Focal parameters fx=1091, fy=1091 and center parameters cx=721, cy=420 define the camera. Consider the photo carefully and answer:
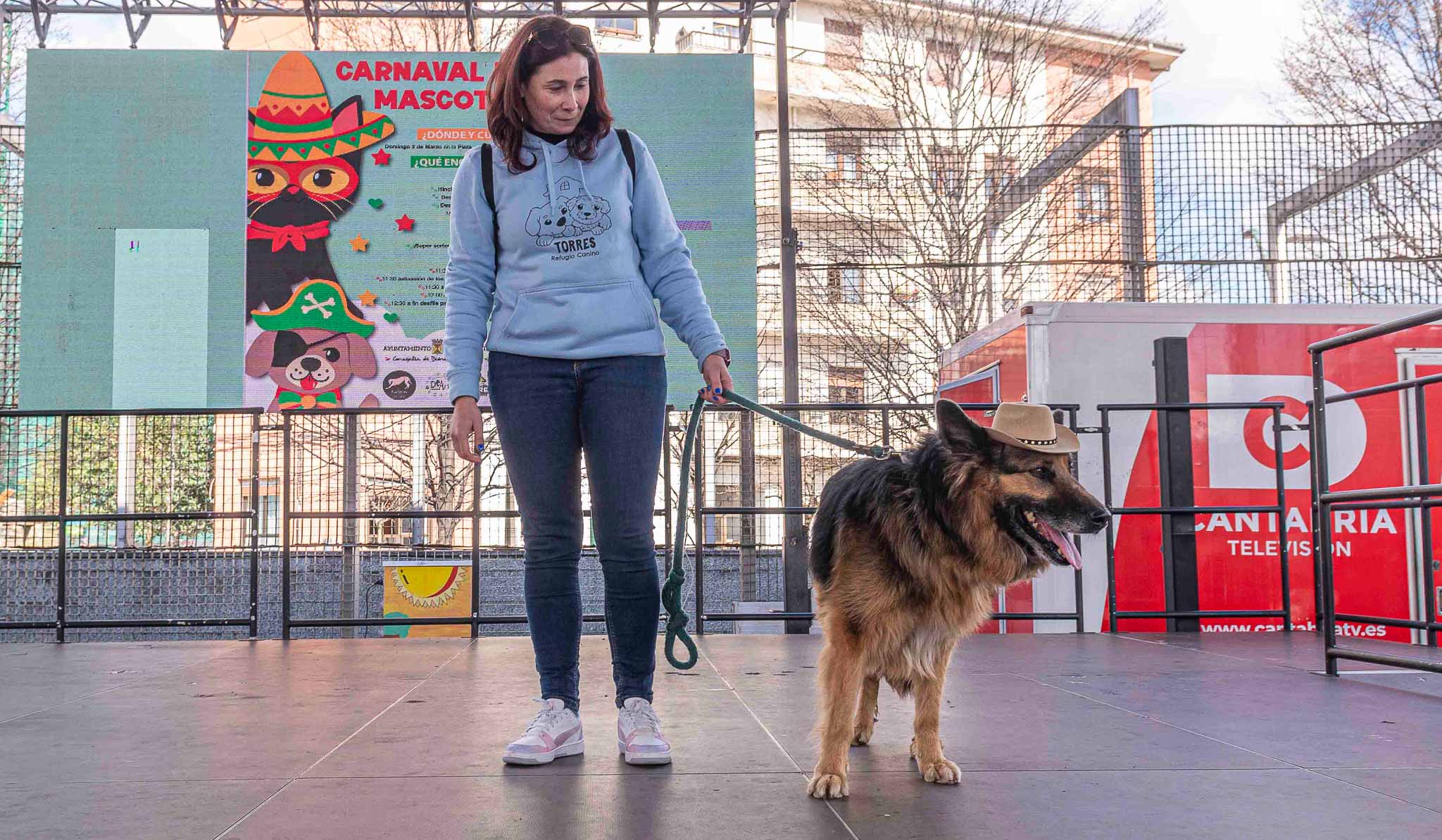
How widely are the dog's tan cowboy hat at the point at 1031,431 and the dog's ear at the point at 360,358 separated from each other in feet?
19.4

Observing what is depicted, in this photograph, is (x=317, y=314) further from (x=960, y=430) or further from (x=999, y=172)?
(x=999, y=172)

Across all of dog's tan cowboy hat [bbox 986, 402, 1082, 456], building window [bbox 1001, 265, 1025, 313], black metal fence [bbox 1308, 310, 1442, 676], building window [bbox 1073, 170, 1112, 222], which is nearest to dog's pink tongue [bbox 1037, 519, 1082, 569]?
dog's tan cowboy hat [bbox 986, 402, 1082, 456]

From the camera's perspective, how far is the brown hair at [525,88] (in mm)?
2760

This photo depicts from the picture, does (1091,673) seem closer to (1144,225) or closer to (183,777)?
(183,777)

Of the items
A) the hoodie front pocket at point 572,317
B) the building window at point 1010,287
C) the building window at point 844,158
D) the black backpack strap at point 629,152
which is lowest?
the hoodie front pocket at point 572,317

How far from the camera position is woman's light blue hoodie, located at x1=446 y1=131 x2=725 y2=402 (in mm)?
2793

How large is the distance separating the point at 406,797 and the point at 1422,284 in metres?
10.8

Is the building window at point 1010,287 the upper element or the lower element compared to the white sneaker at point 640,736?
upper

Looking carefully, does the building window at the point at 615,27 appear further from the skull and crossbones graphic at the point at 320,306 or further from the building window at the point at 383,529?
the building window at the point at 383,529

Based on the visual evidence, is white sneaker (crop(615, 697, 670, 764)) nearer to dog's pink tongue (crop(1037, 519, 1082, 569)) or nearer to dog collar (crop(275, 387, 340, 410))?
dog's pink tongue (crop(1037, 519, 1082, 569))

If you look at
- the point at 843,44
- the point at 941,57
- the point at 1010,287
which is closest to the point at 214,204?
the point at 1010,287

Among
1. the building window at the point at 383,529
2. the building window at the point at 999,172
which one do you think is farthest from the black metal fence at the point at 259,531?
the building window at the point at 999,172

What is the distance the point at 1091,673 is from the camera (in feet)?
15.3

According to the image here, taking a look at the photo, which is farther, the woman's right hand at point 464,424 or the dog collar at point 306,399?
the dog collar at point 306,399
